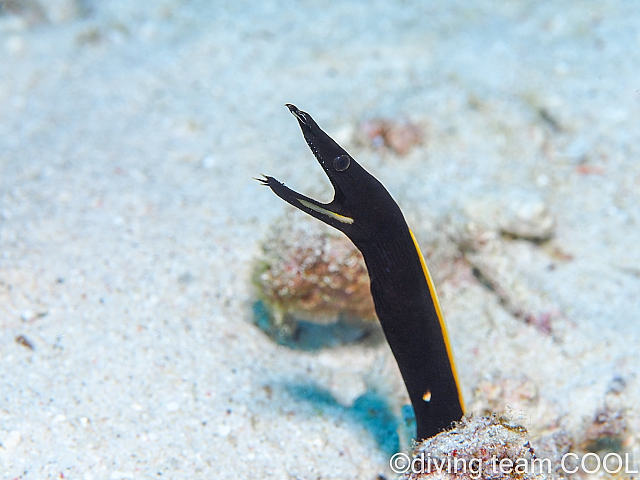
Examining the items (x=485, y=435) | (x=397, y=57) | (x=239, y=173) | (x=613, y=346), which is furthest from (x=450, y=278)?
(x=397, y=57)

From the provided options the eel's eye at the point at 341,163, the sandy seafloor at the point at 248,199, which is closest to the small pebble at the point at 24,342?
the sandy seafloor at the point at 248,199

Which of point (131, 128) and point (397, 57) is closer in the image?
point (131, 128)

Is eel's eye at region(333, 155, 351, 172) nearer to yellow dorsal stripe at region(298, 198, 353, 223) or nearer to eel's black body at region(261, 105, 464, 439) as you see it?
eel's black body at region(261, 105, 464, 439)

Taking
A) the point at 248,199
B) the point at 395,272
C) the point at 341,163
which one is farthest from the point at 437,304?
the point at 248,199

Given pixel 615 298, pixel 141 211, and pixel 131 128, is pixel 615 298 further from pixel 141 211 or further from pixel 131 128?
pixel 131 128

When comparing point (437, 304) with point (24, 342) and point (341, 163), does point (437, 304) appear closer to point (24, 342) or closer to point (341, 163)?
point (341, 163)

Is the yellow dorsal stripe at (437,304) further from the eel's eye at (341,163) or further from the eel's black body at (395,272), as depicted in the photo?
the eel's eye at (341,163)
